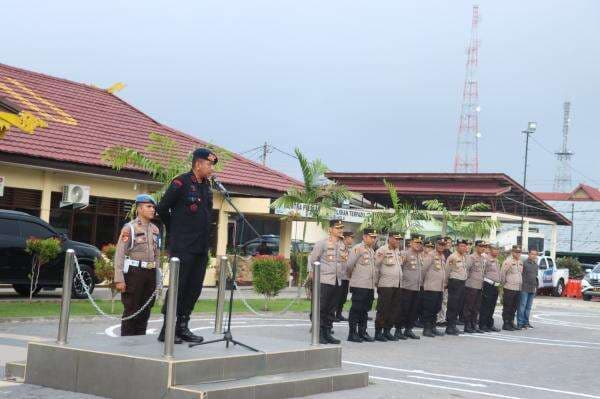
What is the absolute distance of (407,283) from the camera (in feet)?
56.9

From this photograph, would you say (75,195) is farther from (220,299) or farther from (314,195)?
(220,299)

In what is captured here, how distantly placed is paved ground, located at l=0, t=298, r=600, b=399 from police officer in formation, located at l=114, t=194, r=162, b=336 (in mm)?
1526

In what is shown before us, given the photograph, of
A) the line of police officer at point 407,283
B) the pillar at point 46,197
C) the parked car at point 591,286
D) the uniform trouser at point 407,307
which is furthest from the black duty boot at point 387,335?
the parked car at point 591,286

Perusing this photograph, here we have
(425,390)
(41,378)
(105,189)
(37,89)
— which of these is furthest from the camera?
(37,89)

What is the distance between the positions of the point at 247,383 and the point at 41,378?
7.05 feet

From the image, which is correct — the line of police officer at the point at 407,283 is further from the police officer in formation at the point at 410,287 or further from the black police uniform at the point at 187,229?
the black police uniform at the point at 187,229

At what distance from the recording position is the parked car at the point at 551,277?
42188mm

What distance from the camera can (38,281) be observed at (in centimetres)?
2014

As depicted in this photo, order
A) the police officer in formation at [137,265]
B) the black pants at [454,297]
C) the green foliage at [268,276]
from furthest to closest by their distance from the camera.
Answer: the green foliage at [268,276], the black pants at [454,297], the police officer in formation at [137,265]

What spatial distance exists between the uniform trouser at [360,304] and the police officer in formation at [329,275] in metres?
0.49

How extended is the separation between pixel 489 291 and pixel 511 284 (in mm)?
898

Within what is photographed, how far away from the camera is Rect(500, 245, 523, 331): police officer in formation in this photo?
842 inches

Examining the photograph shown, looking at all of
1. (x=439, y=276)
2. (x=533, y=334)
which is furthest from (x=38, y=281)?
(x=533, y=334)

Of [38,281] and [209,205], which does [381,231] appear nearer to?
[38,281]
